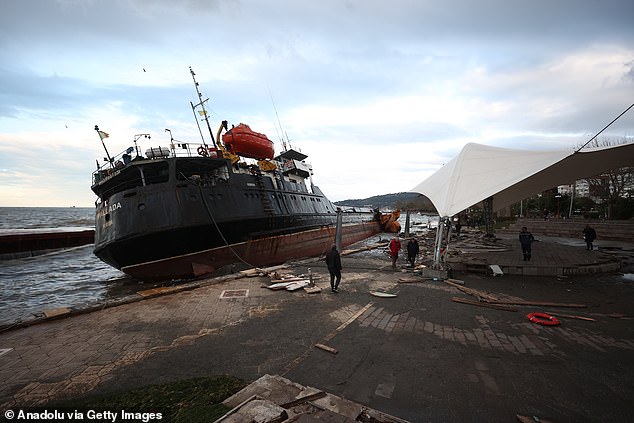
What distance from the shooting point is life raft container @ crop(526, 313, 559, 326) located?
6.30 meters

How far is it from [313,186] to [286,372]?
2361 centimetres

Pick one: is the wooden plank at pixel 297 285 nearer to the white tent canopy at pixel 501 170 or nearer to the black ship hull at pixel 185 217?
the white tent canopy at pixel 501 170

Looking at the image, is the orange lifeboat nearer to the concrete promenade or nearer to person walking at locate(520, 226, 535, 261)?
the concrete promenade

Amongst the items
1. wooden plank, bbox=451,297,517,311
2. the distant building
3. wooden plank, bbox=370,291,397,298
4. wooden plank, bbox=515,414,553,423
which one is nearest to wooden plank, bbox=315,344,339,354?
wooden plank, bbox=515,414,553,423

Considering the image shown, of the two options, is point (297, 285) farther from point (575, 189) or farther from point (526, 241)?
point (575, 189)

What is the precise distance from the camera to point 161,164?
1463 centimetres

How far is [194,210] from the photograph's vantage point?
14078 mm

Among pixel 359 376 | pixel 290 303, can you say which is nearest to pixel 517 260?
pixel 290 303

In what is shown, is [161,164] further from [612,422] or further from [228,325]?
[612,422]

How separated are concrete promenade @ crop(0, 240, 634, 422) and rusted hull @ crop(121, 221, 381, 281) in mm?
5783

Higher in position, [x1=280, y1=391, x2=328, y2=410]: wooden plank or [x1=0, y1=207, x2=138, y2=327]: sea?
[x1=280, y1=391, x2=328, y2=410]: wooden plank

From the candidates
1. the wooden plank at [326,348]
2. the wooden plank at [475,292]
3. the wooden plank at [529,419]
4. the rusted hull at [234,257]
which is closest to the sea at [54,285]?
the rusted hull at [234,257]

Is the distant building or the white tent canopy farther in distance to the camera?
the distant building

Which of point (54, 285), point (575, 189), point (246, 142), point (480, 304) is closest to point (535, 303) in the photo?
point (480, 304)
